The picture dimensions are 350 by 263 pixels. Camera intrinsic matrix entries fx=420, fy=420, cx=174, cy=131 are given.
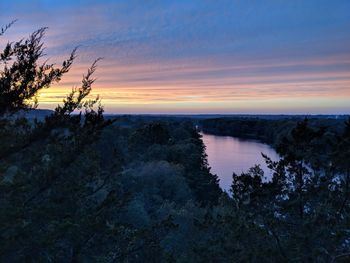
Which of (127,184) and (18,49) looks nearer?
(18,49)

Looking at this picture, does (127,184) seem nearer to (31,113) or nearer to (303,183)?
(303,183)

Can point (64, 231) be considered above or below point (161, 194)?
above

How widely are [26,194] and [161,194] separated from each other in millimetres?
20421

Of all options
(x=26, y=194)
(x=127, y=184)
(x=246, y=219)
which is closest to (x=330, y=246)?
(x=246, y=219)

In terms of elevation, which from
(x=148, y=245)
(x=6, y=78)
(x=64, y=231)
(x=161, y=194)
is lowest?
(x=161, y=194)

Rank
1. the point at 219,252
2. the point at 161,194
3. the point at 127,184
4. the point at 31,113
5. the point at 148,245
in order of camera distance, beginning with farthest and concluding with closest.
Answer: the point at 161,194
the point at 127,184
the point at 148,245
the point at 219,252
the point at 31,113

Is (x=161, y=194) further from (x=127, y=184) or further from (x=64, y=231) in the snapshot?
(x=64, y=231)

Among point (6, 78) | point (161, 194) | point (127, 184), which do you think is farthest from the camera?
point (161, 194)

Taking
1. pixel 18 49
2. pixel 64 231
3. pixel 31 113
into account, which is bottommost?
pixel 64 231

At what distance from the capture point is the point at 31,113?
7.73 metres

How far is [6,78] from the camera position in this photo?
23.5 feet

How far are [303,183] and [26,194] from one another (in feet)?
21.3

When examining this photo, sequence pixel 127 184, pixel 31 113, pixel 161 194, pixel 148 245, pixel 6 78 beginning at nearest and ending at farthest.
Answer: pixel 6 78
pixel 31 113
pixel 148 245
pixel 127 184
pixel 161 194

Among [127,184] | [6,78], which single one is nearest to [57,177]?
[6,78]
